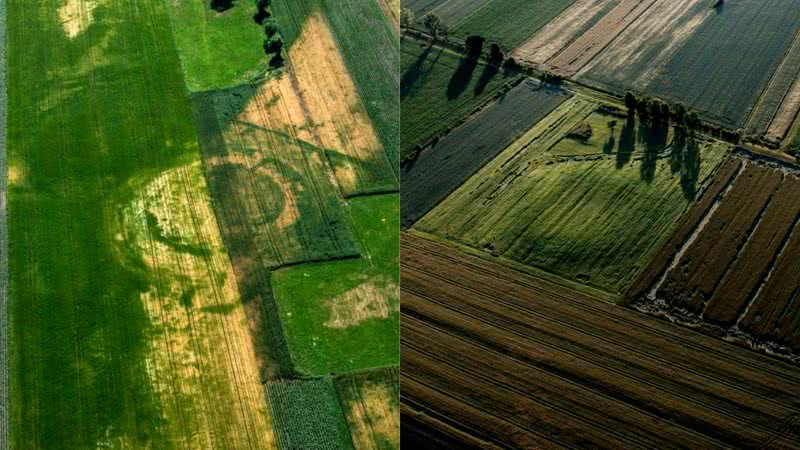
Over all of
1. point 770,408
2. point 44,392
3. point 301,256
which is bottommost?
point 44,392

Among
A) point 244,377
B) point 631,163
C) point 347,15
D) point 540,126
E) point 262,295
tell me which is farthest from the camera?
point 347,15

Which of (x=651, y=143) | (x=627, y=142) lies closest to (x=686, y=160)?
(x=651, y=143)

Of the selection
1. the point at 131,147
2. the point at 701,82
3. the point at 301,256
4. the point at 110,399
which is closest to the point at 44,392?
the point at 110,399

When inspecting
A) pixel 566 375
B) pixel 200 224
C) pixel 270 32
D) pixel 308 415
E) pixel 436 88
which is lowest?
pixel 308 415

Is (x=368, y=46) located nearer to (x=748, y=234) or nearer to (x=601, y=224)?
(x=601, y=224)

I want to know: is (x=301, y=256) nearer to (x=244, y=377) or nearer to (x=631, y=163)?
(x=244, y=377)

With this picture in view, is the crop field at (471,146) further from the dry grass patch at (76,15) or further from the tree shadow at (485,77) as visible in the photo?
the dry grass patch at (76,15)
